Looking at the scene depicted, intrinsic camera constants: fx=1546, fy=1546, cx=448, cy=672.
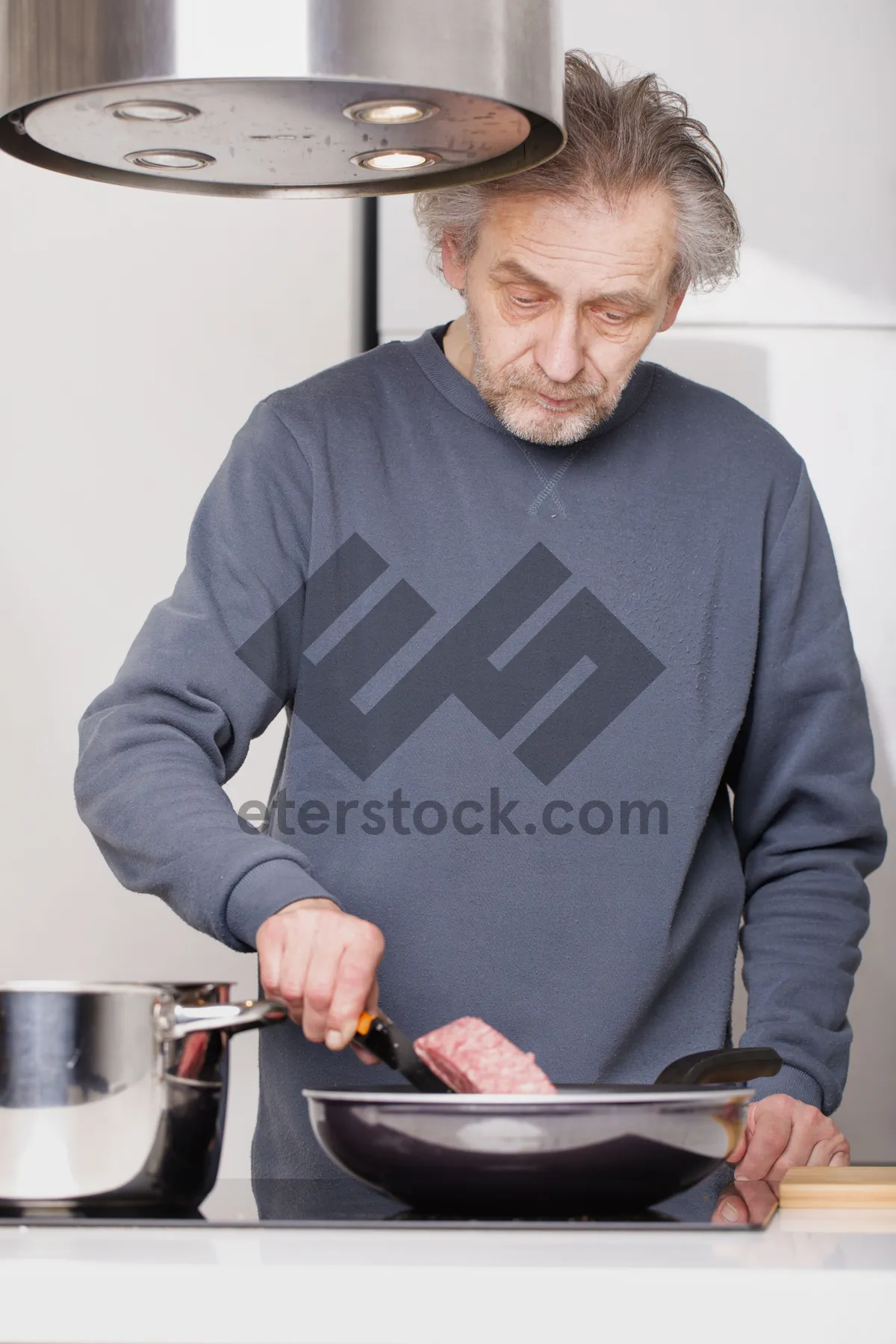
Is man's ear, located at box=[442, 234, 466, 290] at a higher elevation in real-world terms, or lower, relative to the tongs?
higher

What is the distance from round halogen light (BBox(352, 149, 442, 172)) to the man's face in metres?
0.36

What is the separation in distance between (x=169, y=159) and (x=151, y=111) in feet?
0.25

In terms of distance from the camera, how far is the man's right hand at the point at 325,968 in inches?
33.7

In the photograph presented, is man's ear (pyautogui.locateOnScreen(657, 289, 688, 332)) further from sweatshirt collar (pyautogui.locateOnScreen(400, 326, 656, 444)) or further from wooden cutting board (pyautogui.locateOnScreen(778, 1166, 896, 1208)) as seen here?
wooden cutting board (pyautogui.locateOnScreen(778, 1166, 896, 1208))

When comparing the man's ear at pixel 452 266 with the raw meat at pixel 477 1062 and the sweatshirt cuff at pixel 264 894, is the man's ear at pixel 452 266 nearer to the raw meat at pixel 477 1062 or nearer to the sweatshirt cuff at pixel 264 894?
the sweatshirt cuff at pixel 264 894

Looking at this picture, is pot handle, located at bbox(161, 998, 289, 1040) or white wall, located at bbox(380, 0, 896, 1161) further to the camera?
white wall, located at bbox(380, 0, 896, 1161)

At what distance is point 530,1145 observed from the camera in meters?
0.72

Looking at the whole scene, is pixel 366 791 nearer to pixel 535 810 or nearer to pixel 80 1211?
pixel 535 810

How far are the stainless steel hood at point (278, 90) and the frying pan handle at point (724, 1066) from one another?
544 mm

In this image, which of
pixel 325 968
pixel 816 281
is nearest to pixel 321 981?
pixel 325 968

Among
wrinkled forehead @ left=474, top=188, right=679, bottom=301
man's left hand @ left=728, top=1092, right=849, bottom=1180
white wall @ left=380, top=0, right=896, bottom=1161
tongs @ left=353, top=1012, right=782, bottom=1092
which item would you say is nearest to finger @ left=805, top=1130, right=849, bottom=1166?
man's left hand @ left=728, top=1092, right=849, bottom=1180

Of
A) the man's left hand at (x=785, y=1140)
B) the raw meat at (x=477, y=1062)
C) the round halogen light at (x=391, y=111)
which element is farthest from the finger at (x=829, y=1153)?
the round halogen light at (x=391, y=111)

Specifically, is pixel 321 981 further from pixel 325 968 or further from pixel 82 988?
pixel 82 988

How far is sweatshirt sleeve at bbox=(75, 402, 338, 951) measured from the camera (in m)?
1.01
